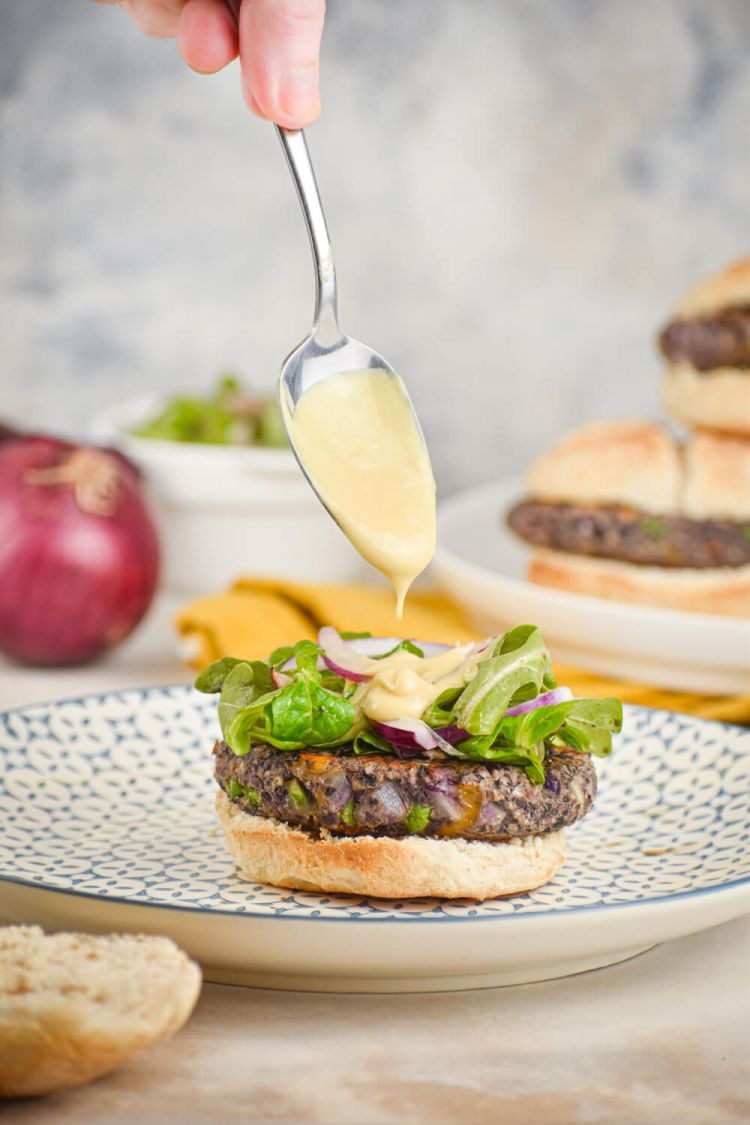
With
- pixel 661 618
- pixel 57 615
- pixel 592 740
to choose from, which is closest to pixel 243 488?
pixel 57 615

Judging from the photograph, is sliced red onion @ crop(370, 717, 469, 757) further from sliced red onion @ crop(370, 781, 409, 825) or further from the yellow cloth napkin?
the yellow cloth napkin

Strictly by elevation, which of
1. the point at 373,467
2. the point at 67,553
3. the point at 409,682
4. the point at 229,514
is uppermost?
the point at 373,467

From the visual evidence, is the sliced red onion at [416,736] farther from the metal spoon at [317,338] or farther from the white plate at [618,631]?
the white plate at [618,631]

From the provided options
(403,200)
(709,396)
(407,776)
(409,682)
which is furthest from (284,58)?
(403,200)

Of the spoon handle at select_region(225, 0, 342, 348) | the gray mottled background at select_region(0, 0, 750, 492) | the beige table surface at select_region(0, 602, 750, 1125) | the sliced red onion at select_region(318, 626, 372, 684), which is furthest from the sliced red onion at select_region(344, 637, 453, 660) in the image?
the gray mottled background at select_region(0, 0, 750, 492)

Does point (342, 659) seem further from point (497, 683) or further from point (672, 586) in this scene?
point (672, 586)
